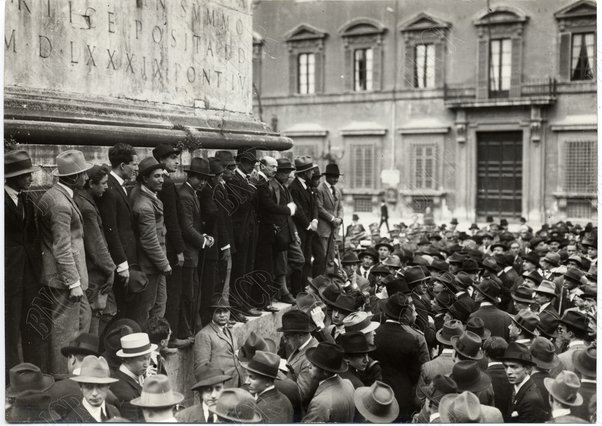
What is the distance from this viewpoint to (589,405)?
18.2 feet

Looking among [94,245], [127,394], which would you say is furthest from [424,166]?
[127,394]

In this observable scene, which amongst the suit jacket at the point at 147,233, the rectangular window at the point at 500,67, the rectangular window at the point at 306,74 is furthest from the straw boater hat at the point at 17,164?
the rectangular window at the point at 306,74

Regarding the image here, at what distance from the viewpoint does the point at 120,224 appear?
6.41 metres

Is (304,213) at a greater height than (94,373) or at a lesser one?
greater

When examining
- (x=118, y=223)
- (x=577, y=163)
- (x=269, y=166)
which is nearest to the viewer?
(x=118, y=223)

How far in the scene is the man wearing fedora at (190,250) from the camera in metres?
7.12

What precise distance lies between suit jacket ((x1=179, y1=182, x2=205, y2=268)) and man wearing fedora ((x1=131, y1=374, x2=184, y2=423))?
225cm

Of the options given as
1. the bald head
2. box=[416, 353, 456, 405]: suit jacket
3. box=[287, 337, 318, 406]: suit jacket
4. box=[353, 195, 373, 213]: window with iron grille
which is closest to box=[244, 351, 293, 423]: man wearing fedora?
box=[287, 337, 318, 406]: suit jacket

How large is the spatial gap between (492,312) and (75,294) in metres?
3.98

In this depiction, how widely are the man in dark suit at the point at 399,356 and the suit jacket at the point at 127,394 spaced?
6.87 feet

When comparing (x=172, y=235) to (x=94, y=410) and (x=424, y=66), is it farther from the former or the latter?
(x=424, y=66)

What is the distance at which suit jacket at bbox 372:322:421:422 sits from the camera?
6469 millimetres

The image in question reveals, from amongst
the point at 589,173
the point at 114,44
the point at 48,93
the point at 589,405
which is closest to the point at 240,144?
the point at 114,44

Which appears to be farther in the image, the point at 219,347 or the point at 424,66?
the point at 424,66
